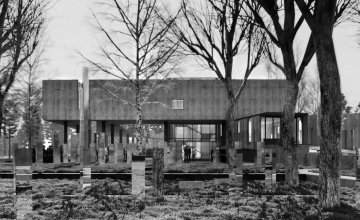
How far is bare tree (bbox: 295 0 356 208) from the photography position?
10.3 meters

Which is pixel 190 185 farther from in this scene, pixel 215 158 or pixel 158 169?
pixel 215 158

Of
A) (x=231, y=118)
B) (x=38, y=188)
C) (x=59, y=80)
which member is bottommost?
(x=38, y=188)

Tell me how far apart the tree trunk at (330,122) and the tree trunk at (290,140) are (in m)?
4.40

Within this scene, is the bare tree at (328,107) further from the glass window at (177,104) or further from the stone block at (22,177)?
the glass window at (177,104)

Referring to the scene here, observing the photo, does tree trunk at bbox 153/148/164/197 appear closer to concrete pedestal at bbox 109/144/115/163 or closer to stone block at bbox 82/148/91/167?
stone block at bbox 82/148/91/167

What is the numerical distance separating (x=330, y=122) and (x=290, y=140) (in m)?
4.72

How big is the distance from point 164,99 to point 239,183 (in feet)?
97.2

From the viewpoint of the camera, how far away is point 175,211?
9828 mm

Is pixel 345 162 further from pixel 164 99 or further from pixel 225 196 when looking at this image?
pixel 164 99

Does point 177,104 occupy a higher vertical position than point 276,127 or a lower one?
higher

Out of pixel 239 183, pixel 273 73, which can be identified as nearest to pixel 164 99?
pixel 273 73

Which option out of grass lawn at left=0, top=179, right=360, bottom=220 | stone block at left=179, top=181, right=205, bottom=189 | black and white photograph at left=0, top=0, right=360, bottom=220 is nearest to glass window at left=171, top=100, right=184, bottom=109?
black and white photograph at left=0, top=0, right=360, bottom=220

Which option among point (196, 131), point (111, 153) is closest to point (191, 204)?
point (111, 153)

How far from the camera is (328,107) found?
10.4 meters
